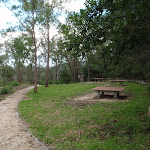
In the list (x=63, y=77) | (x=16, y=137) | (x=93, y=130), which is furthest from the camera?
(x=63, y=77)

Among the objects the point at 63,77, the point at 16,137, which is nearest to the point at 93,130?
the point at 16,137

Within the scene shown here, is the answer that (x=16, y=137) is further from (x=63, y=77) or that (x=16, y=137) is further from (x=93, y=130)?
(x=63, y=77)

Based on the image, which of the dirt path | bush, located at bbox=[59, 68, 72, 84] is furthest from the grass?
bush, located at bbox=[59, 68, 72, 84]

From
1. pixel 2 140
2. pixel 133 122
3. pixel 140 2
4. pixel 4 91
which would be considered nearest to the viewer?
pixel 140 2

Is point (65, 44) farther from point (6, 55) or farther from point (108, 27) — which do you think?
point (6, 55)

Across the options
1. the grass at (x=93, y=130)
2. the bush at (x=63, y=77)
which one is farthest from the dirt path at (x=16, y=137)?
the bush at (x=63, y=77)

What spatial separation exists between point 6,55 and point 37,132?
31.5m

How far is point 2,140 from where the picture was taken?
133 inches

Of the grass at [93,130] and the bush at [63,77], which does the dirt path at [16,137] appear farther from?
the bush at [63,77]

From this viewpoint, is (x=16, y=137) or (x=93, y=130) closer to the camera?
(x=16, y=137)

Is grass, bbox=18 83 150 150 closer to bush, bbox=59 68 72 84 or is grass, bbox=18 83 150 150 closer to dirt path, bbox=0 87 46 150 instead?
dirt path, bbox=0 87 46 150

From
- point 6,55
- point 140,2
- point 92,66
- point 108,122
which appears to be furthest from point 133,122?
point 6,55

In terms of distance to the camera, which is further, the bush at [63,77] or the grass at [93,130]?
the bush at [63,77]

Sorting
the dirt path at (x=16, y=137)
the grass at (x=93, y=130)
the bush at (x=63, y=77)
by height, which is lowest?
the dirt path at (x=16, y=137)
